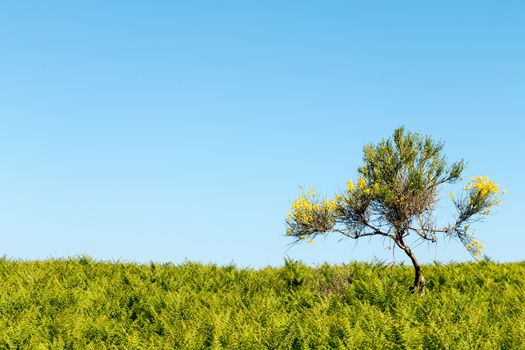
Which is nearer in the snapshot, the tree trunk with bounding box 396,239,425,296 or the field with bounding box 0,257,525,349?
the field with bounding box 0,257,525,349

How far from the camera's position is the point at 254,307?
1342 cm

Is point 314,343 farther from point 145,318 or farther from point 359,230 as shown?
point 359,230

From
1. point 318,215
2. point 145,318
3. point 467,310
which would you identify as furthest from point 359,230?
point 145,318

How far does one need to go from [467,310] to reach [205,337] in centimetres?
578

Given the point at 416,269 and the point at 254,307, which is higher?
the point at 416,269

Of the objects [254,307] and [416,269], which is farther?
[416,269]

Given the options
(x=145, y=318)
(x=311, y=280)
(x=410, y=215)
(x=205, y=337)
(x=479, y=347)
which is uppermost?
(x=410, y=215)

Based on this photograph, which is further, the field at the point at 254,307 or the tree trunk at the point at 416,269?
the tree trunk at the point at 416,269

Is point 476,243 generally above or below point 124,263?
below

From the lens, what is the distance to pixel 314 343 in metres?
9.57

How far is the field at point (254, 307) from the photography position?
962 centimetres

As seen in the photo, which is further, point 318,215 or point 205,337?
point 318,215

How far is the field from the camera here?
9617mm

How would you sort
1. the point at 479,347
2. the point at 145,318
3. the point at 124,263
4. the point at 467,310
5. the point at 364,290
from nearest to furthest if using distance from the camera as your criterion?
the point at 479,347
the point at 467,310
the point at 145,318
the point at 364,290
the point at 124,263
